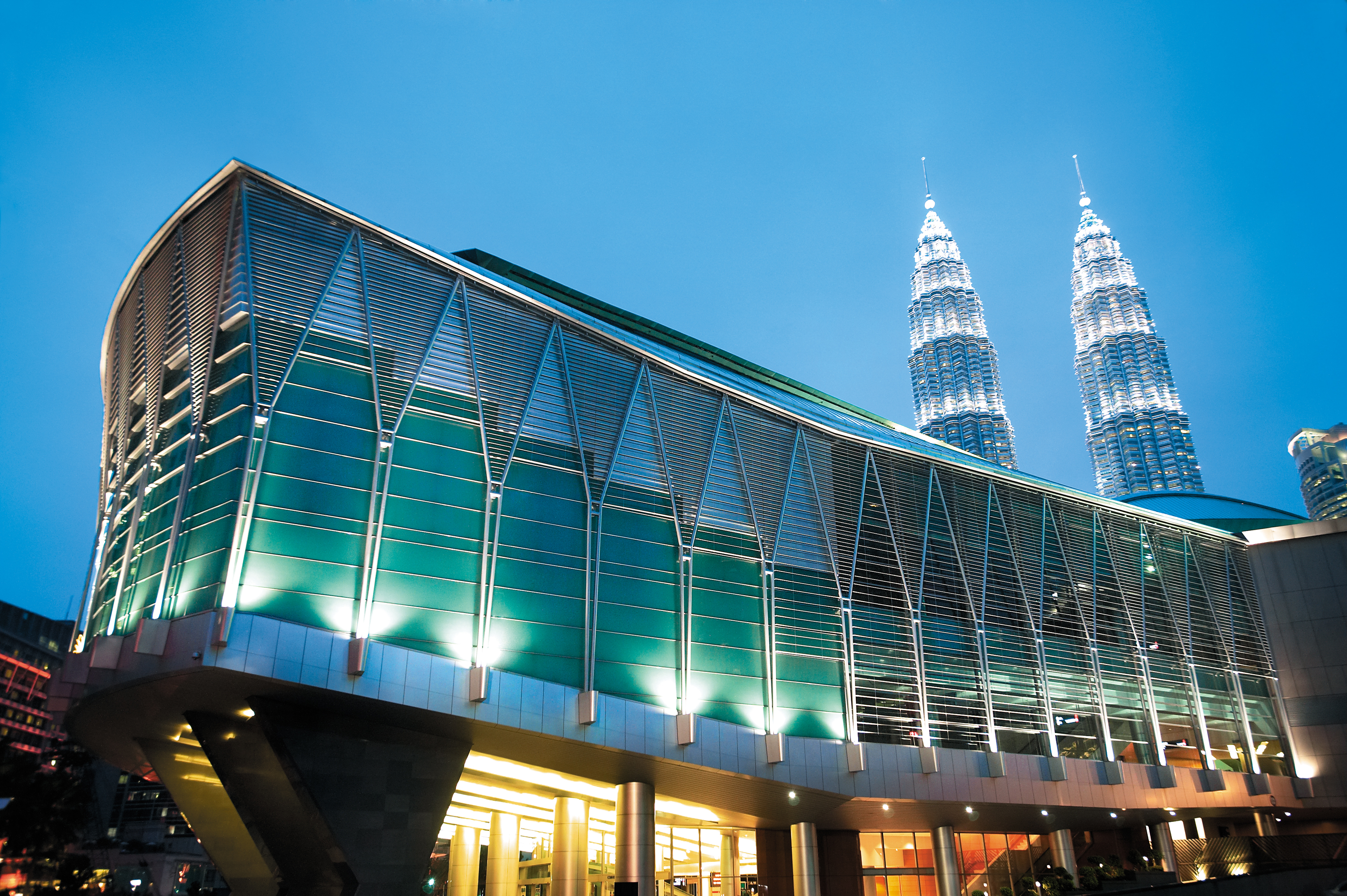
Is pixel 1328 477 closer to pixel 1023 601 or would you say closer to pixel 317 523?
pixel 1023 601

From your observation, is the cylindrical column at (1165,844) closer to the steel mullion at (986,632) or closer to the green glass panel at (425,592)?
the steel mullion at (986,632)

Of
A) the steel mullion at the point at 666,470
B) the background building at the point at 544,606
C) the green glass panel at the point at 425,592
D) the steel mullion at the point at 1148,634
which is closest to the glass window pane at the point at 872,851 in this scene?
the background building at the point at 544,606

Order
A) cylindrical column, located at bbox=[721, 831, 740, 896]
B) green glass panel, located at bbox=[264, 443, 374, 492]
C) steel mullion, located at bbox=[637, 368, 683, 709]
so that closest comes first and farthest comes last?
green glass panel, located at bbox=[264, 443, 374, 492] → steel mullion, located at bbox=[637, 368, 683, 709] → cylindrical column, located at bbox=[721, 831, 740, 896]

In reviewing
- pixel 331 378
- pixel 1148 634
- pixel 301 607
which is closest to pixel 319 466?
pixel 331 378

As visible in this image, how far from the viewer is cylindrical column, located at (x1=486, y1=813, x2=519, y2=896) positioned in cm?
4325

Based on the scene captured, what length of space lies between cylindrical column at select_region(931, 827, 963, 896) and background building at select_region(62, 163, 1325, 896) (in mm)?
164

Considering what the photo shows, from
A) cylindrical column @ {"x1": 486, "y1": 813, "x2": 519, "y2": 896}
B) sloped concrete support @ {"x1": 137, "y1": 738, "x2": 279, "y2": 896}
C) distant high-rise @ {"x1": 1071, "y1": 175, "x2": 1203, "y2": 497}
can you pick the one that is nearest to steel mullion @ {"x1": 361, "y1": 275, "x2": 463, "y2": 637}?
sloped concrete support @ {"x1": 137, "y1": 738, "x2": 279, "y2": 896}

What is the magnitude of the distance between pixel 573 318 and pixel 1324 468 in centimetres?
17130

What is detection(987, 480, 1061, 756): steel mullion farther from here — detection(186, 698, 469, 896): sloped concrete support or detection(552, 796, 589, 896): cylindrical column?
detection(186, 698, 469, 896): sloped concrete support

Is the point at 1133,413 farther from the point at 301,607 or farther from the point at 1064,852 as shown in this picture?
the point at 301,607

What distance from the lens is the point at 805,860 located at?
117 ft

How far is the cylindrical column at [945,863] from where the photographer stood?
135ft

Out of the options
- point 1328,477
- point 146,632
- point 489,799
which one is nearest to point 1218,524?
point 489,799

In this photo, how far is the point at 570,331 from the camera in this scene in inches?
1280
